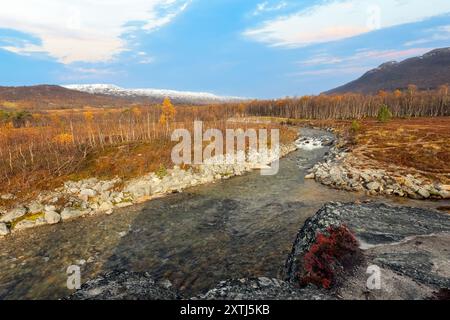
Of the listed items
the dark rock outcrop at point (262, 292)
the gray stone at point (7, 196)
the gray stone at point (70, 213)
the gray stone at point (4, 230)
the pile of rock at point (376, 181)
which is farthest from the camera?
the pile of rock at point (376, 181)

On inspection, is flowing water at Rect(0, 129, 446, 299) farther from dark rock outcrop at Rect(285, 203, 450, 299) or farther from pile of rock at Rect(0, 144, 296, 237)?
dark rock outcrop at Rect(285, 203, 450, 299)

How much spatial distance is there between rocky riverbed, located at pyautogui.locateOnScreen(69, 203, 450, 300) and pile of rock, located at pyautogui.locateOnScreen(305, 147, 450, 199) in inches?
398

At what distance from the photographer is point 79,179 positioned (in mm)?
32656

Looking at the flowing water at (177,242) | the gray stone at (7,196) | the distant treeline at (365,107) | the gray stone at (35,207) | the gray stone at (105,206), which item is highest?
the distant treeline at (365,107)

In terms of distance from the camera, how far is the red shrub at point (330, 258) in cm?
1295

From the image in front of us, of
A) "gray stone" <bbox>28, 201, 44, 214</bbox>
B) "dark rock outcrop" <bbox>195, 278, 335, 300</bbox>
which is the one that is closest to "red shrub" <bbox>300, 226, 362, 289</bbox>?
"dark rock outcrop" <bbox>195, 278, 335, 300</bbox>

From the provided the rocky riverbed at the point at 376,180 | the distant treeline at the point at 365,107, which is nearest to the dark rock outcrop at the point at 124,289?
the rocky riverbed at the point at 376,180

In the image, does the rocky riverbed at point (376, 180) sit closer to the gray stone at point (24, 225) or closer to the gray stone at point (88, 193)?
the gray stone at point (88, 193)

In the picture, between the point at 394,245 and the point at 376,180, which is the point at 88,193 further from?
the point at 376,180

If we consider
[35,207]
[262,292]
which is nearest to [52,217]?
[35,207]

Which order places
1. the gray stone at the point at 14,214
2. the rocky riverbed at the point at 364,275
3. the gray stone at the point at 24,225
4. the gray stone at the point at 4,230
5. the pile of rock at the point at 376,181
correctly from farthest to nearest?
the pile of rock at the point at 376,181
the gray stone at the point at 14,214
the gray stone at the point at 24,225
the gray stone at the point at 4,230
the rocky riverbed at the point at 364,275

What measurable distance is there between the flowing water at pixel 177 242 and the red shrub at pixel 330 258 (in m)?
2.86
